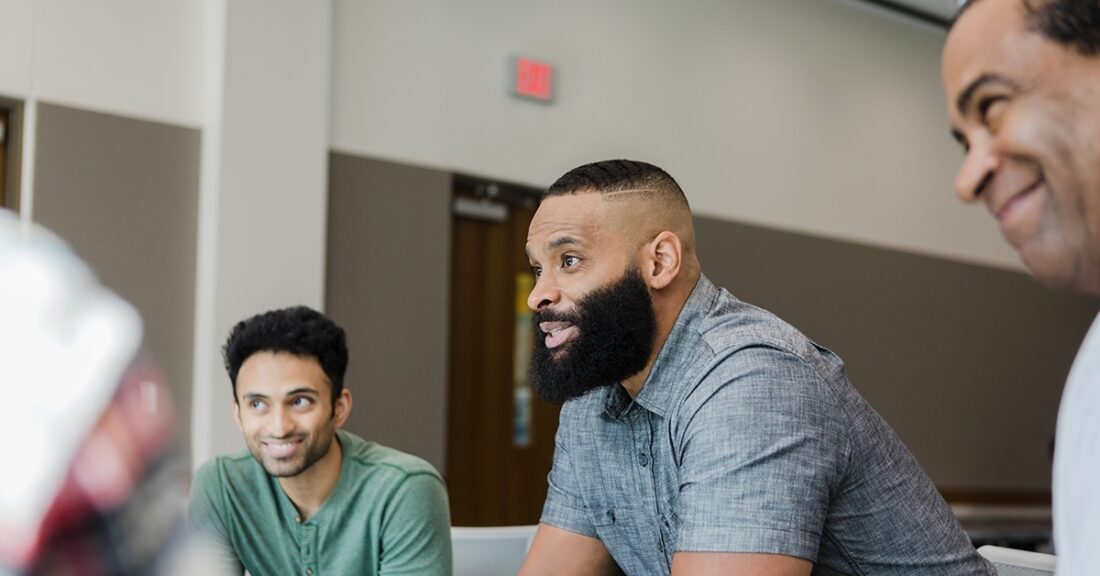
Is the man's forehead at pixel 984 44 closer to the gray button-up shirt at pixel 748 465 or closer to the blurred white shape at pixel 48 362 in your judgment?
the blurred white shape at pixel 48 362

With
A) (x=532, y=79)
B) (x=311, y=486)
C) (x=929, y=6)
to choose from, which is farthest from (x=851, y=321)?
(x=311, y=486)

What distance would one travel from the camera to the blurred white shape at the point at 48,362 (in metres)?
0.32

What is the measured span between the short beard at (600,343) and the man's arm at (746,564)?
17.5 inches

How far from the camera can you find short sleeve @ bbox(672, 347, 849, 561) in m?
1.38

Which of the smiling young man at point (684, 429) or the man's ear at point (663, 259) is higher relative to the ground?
the man's ear at point (663, 259)

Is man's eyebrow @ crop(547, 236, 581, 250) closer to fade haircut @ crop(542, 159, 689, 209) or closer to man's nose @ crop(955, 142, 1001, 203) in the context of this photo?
fade haircut @ crop(542, 159, 689, 209)

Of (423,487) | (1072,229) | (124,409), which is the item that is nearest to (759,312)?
(423,487)

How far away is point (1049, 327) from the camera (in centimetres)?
Result: 762

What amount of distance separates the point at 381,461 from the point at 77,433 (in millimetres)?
1976

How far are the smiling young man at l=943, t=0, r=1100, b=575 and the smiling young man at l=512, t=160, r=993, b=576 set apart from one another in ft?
2.44

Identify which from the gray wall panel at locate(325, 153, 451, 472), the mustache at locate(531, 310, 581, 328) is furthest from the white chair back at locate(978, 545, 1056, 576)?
the gray wall panel at locate(325, 153, 451, 472)

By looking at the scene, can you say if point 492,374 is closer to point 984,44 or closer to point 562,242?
point 562,242

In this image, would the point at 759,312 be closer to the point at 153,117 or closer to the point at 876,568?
the point at 876,568

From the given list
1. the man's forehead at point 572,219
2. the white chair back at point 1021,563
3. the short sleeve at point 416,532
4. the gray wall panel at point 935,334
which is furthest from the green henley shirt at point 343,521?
the gray wall panel at point 935,334
